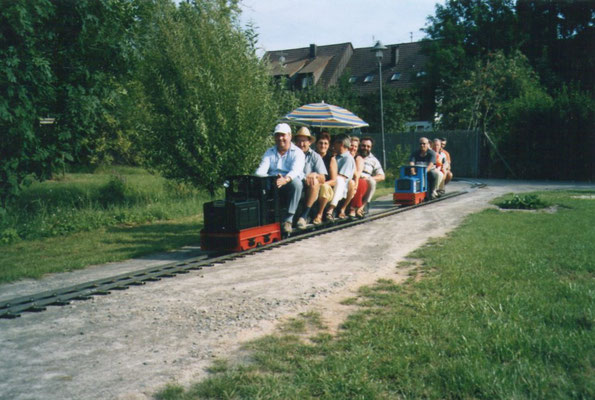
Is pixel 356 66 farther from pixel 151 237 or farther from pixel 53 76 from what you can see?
pixel 151 237

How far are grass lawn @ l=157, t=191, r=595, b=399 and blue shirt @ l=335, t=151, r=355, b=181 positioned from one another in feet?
14.3

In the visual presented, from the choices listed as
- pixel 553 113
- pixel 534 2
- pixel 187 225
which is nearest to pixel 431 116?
pixel 534 2

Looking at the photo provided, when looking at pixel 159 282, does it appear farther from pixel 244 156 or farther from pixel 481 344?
pixel 244 156

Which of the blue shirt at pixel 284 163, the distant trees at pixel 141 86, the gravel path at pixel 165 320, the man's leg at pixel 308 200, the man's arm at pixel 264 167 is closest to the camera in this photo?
the gravel path at pixel 165 320

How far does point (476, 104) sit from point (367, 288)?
84.1 ft

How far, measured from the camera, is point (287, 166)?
9219 mm

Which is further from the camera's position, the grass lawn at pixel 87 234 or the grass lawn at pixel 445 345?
the grass lawn at pixel 87 234

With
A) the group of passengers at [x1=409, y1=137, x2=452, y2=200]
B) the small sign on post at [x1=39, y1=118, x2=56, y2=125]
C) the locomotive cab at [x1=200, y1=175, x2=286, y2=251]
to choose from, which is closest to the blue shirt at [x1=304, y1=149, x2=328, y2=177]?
the locomotive cab at [x1=200, y1=175, x2=286, y2=251]

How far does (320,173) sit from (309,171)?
0.68 feet

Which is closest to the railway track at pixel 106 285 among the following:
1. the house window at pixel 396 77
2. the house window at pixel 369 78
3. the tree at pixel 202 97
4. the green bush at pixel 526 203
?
the tree at pixel 202 97

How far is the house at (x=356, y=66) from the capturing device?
52656 millimetres

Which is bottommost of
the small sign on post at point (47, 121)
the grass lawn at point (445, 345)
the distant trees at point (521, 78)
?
the grass lawn at point (445, 345)

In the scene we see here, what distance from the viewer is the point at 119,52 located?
1258cm

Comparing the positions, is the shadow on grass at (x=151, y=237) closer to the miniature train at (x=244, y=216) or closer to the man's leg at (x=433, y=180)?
the miniature train at (x=244, y=216)
